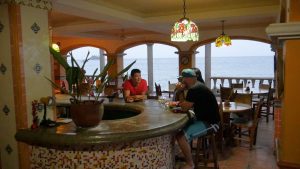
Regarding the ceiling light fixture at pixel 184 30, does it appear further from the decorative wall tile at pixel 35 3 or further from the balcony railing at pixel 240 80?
the balcony railing at pixel 240 80

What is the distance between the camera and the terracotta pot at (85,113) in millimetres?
2027

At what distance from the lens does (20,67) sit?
2.92 metres

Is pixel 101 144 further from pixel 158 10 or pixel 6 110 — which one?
pixel 158 10

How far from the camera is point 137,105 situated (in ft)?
10.8

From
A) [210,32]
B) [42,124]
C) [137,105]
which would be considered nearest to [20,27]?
[42,124]

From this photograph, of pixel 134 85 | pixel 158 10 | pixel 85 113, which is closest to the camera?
pixel 85 113

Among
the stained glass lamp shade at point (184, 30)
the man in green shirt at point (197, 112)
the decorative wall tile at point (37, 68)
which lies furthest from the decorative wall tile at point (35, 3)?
the man in green shirt at point (197, 112)

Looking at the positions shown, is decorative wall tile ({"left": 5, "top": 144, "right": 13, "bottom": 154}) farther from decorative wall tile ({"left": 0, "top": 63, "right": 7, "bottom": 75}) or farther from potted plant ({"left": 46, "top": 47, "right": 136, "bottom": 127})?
potted plant ({"left": 46, "top": 47, "right": 136, "bottom": 127})

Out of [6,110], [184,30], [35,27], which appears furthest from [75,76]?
[184,30]

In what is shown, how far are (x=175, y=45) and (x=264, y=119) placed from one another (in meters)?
4.07

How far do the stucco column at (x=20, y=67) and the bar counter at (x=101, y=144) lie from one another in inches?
37.2

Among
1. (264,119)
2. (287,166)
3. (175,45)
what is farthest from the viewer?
(175,45)

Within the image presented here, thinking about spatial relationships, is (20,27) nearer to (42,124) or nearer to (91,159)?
(42,124)

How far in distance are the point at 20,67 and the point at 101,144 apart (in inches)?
61.3
